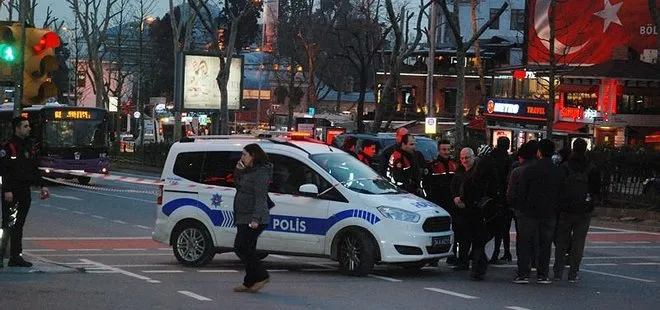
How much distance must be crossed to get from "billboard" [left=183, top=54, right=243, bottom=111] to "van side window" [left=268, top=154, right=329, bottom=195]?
116 ft

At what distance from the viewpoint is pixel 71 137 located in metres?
43.2

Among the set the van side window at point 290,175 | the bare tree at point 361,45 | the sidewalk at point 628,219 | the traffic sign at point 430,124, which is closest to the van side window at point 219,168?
the van side window at point 290,175

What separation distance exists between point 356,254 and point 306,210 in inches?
35.1

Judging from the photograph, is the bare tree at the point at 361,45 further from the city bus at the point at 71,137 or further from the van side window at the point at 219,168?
the van side window at the point at 219,168

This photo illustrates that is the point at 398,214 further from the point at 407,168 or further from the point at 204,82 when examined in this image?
the point at 204,82

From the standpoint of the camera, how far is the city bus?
4266 cm

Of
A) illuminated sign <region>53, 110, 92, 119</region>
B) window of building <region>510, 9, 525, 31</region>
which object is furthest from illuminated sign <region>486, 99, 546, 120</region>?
window of building <region>510, 9, 525, 31</region>

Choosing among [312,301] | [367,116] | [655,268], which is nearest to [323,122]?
[367,116]

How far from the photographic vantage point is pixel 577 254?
52.1 ft

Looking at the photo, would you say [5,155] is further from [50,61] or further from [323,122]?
[323,122]

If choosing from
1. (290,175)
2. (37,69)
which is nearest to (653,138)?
(290,175)

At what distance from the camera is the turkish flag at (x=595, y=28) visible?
5650cm

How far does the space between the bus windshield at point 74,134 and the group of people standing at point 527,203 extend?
90.3ft

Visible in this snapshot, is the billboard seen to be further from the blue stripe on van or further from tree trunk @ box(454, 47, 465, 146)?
the blue stripe on van
